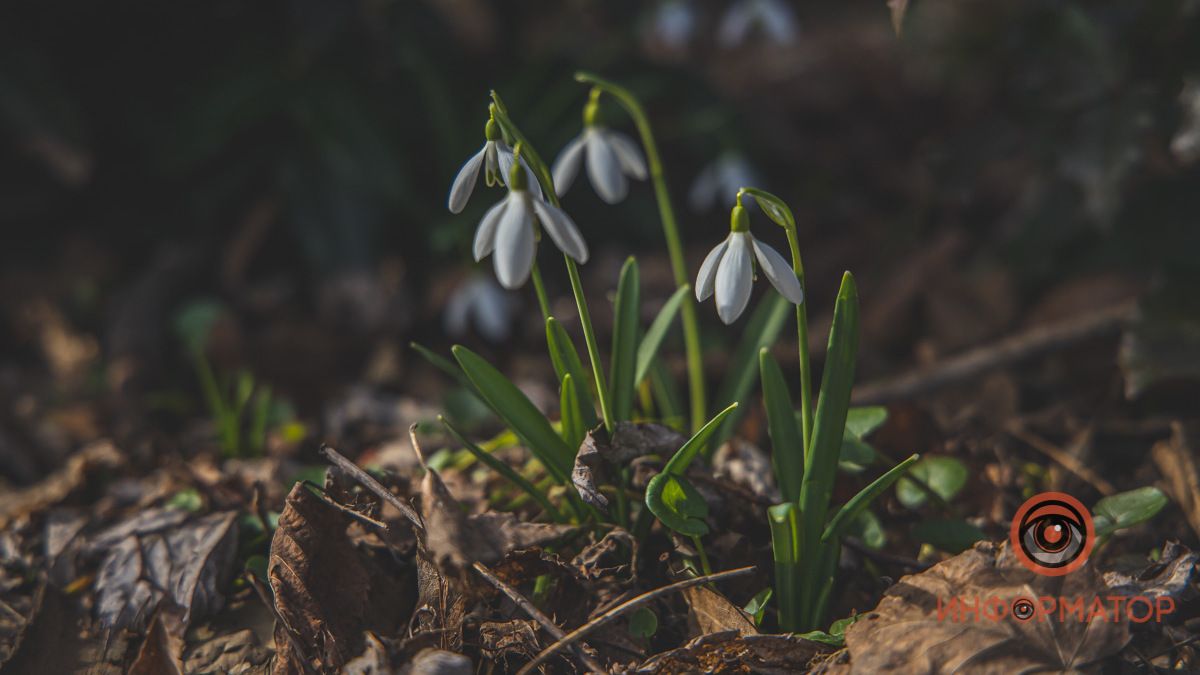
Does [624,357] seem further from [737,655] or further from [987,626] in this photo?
[987,626]

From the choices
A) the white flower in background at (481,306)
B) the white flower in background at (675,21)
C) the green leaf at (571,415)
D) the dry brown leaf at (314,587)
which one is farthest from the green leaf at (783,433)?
the white flower in background at (675,21)

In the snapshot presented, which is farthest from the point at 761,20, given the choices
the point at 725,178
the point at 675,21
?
the point at 725,178

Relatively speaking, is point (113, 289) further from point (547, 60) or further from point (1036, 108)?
point (1036, 108)

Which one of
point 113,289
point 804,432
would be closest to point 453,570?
point 804,432

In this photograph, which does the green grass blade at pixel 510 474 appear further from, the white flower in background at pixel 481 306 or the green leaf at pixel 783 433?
the white flower in background at pixel 481 306

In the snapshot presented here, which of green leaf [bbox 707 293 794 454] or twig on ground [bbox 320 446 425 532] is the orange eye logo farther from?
twig on ground [bbox 320 446 425 532]
